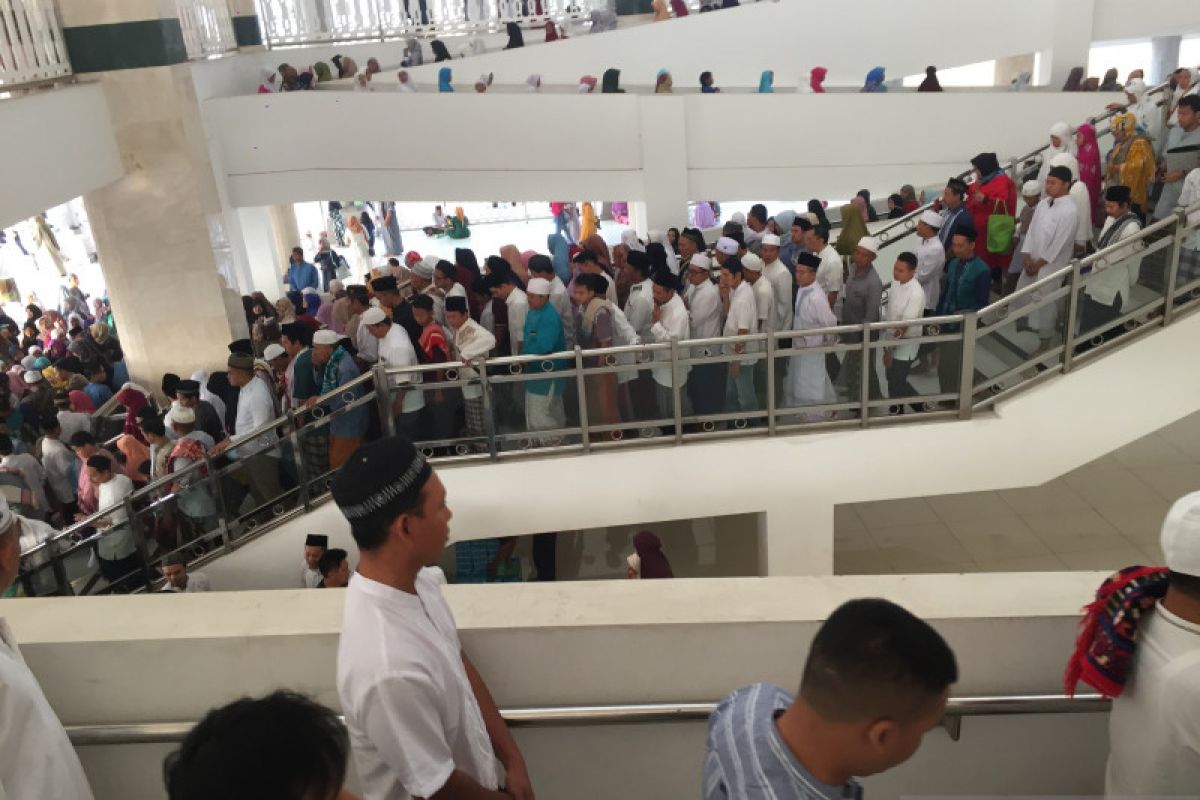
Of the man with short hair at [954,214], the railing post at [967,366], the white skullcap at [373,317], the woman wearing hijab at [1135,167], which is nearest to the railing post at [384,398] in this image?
the white skullcap at [373,317]

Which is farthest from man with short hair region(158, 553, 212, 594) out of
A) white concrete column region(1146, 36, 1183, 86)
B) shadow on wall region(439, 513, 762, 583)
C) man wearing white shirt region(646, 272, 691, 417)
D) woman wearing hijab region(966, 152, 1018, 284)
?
white concrete column region(1146, 36, 1183, 86)

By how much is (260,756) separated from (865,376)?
5.74 m

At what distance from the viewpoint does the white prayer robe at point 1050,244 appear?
657 cm

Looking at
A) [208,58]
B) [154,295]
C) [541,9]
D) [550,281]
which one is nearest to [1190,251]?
[550,281]

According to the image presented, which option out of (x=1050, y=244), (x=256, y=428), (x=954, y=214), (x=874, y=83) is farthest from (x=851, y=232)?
(x=256, y=428)

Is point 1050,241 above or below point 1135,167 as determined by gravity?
below

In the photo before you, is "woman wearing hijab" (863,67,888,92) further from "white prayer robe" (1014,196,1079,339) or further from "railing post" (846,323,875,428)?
"railing post" (846,323,875,428)

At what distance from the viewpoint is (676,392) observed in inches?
259

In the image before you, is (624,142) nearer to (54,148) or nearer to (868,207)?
(868,207)

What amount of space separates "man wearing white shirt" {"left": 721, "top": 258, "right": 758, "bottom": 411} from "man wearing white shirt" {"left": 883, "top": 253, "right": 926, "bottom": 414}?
918mm

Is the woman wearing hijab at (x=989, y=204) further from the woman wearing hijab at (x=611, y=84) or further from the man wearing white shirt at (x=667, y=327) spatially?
the woman wearing hijab at (x=611, y=84)

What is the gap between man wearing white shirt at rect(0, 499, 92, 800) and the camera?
193 centimetres

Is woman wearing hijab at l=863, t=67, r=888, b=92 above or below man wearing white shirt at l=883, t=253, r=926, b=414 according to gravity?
above

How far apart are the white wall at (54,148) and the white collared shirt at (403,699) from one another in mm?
6981
